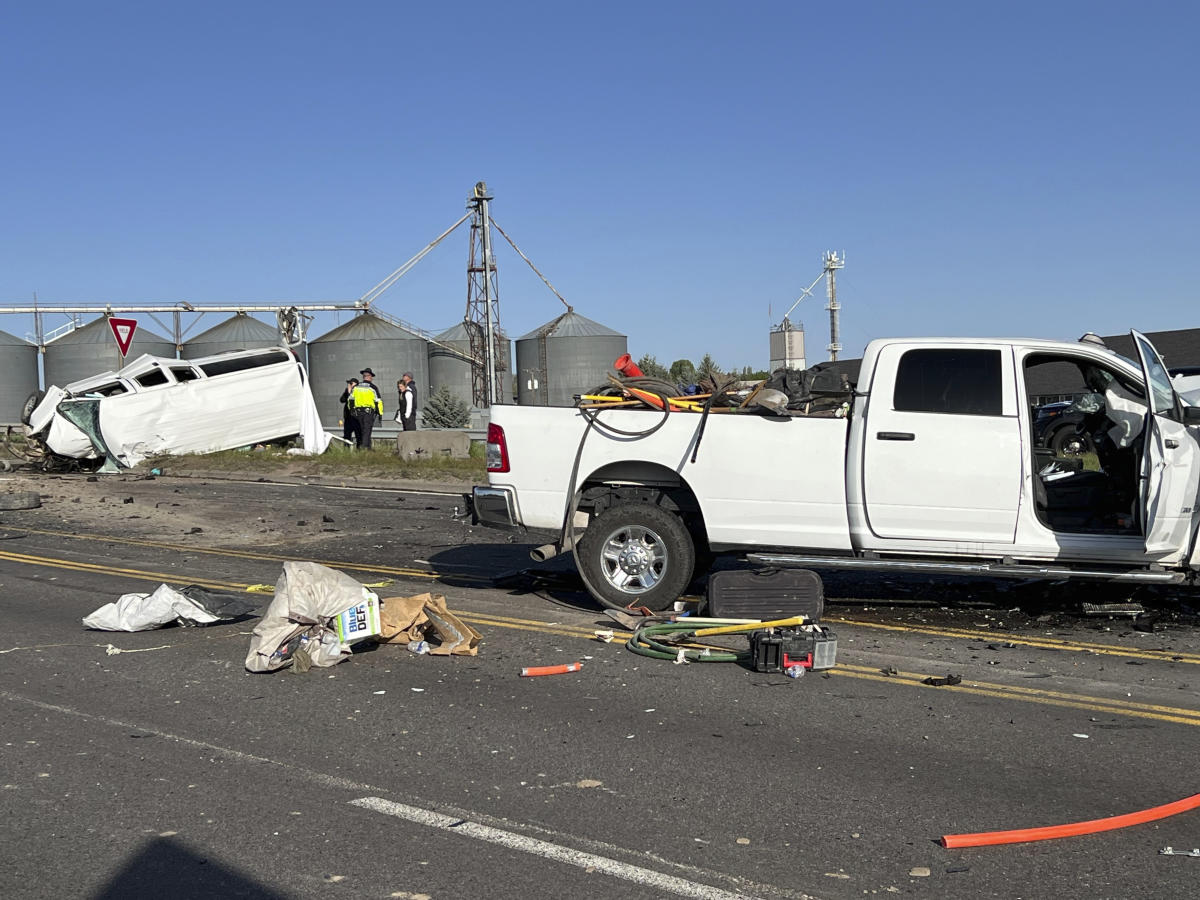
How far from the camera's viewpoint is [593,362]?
5847 cm

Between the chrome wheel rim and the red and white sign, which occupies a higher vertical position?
the red and white sign

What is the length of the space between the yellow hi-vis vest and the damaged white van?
1.68m

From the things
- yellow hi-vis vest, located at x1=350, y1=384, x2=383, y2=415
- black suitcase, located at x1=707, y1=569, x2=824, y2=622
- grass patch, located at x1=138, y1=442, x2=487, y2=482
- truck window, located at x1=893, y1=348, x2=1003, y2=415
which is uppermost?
yellow hi-vis vest, located at x1=350, y1=384, x2=383, y2=415

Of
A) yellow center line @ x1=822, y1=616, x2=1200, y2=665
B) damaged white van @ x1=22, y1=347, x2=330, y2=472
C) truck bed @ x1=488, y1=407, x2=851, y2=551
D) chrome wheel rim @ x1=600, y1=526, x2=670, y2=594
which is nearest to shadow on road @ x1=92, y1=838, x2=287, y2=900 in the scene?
chrome wheel rim @ x1=600, y1=526, x2=670, y2=594

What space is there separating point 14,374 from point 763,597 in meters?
54.5

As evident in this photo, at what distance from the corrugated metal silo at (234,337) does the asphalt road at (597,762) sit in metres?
49.5

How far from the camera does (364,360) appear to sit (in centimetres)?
5541

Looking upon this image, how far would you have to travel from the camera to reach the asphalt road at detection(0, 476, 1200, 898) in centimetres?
412

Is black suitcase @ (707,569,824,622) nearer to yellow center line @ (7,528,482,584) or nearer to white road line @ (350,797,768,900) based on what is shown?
yellow center line @ (7,528,482,584)

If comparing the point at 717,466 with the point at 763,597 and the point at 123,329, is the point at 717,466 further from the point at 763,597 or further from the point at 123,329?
the point at 123,329

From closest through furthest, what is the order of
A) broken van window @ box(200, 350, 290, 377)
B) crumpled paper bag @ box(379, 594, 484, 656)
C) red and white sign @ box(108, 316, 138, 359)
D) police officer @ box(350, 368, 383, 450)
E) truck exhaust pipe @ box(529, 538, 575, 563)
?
1. crumpled paper bag @ box(379, 594, 484, 656)
2. truck exhaust pipe @ box(529, 538, 575, 563)
3. red and white sign @ box(108, 316, 138, 359)
4. police officer @ box(350, 368, 383, 450)
5. broken van window @ box(200, 350, 290, 377)

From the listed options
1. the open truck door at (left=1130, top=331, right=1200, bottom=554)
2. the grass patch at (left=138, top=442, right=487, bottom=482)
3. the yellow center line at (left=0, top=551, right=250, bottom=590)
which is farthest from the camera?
the grass patch at (left=138, top=442, right=487, bottom=482)

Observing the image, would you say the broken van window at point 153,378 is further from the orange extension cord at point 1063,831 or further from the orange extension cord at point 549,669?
the orange extension cord at point 1063,831

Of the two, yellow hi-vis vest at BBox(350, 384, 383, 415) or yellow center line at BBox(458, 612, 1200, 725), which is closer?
yellow center line at BBox(458, 612, 1200, 725)
